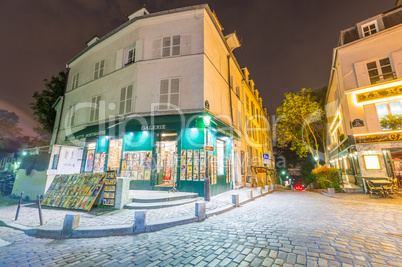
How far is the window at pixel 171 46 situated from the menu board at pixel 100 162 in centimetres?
774

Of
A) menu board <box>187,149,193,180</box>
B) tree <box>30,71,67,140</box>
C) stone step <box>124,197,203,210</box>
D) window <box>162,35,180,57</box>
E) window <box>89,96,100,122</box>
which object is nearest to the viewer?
stone step <box>124,197,203,210</box>

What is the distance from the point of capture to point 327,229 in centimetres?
400

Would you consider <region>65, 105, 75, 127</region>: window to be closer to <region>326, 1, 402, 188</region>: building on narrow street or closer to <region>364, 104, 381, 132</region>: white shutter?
<region>326, 1, 402, 188</region>: building on narrow street

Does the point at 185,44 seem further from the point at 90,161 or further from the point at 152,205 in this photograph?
the point at 90,161

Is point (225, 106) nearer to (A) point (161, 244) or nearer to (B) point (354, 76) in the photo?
(B) point (354, 76)

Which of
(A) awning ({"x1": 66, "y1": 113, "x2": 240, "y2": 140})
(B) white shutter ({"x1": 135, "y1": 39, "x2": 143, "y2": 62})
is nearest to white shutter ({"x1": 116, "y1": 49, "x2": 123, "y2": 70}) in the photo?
(B) white shutter ({"x1": 135, "y1": 39, "x2": 143, "y2": 62})

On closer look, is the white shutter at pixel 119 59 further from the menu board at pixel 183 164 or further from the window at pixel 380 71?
the window at pixel 380 71

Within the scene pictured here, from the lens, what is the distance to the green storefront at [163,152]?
28.7 feet

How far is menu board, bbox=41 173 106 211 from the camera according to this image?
6282mm

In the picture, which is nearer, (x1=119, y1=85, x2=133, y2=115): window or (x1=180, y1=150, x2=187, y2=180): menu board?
(x1=180, y1=150, x2=187, y2=180): menu board

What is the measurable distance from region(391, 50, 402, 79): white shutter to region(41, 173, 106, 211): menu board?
17469 millimetres

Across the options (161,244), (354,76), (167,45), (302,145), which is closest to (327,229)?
(161,244)

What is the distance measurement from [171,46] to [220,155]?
25.3 feet

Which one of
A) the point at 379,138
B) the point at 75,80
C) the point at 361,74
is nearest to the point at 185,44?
the point at 75,80
